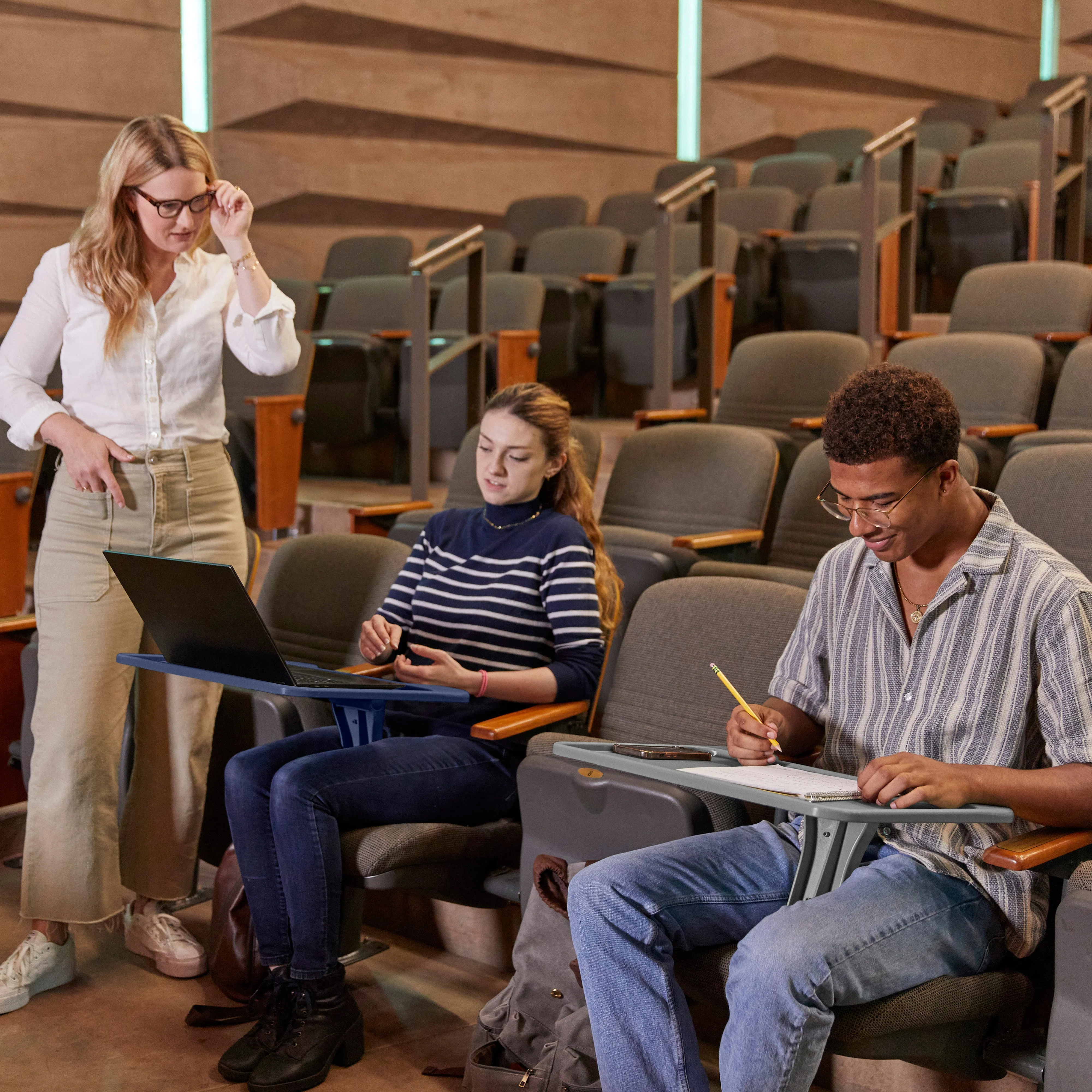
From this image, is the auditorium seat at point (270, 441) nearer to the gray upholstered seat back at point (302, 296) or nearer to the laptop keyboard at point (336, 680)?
the gray upholstered seat back at point (302, 296)

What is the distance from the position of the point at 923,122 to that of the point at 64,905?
486cm

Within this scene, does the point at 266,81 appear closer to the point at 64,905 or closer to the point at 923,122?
the point at 923,122

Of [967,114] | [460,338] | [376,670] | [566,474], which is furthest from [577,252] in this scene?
[376,670]

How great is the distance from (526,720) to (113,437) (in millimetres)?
627

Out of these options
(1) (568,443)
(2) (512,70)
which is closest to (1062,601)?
(1) (568,443)

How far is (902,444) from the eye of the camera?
119cm

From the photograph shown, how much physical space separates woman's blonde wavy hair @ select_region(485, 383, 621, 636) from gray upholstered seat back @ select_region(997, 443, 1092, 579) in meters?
0.55

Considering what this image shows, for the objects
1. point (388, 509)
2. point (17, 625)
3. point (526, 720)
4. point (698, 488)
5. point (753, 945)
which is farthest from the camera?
point (388, 509)

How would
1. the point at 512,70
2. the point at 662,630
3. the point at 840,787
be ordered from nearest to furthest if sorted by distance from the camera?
the point at 840,787 < the point at 662,630 < the point at 512,70

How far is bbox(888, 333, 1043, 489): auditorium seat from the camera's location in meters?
2.61

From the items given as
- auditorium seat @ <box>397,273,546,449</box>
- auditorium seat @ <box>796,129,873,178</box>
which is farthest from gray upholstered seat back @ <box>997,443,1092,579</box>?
auditorium seat @ <box>796,129,873,178</box>

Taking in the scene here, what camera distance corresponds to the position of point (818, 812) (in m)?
1.04

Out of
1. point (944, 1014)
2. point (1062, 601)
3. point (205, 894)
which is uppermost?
point (1062, 601)

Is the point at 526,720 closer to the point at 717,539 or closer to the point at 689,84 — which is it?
the point at 717,539
